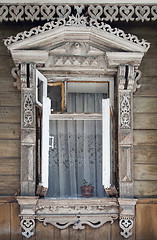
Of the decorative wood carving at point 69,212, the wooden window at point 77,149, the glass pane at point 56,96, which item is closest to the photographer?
the decorative wood carving at point 69,212

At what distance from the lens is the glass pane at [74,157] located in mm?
4621

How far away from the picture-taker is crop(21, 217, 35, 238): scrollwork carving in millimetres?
3921

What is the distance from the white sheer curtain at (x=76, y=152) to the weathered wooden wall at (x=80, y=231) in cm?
66

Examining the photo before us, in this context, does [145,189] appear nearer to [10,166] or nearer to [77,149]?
[77,149]

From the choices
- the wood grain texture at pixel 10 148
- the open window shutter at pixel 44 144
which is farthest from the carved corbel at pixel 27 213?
the wood grain texture at pixel 10 148

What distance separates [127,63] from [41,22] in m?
0.96

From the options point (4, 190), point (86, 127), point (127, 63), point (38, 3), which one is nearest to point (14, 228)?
point (4, 190)

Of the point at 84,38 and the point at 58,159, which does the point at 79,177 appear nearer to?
the point at 58,159

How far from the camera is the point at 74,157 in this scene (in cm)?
467

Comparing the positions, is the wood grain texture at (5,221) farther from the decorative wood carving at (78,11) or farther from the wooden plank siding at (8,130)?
the decorative wood carving at (78,11)

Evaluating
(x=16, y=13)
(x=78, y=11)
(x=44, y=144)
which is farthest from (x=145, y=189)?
(x=16, y=13)

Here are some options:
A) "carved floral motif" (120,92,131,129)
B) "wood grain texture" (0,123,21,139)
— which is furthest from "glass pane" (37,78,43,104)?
"carved floral motif" (120,92,131,129)

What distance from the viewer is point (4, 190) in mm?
4055

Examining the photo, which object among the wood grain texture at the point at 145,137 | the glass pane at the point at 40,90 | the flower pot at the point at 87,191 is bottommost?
the flower pot at the point at 87,191
